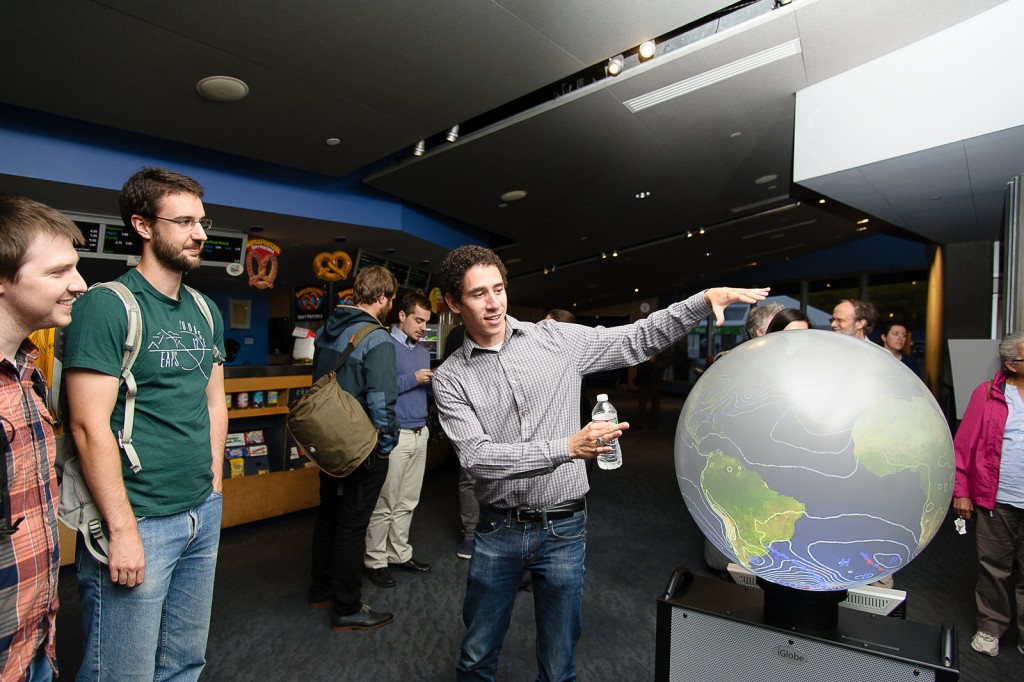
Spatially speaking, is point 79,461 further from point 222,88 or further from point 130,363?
point 222,88

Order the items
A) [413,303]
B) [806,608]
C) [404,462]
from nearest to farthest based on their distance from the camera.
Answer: [806,608], [404,462], [413,303]

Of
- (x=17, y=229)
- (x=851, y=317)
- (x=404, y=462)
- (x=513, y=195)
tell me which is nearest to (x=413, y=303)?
(x=404, y=462)

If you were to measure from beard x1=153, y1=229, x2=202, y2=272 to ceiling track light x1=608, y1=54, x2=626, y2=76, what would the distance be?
3052mm

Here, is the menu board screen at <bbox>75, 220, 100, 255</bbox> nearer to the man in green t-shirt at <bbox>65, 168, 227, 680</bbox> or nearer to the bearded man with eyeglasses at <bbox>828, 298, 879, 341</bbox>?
the man in green t-shirt at <bbox>65, 168, 227, 680</bbox>

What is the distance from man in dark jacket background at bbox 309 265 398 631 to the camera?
260cm

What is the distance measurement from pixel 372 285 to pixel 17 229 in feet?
5.81

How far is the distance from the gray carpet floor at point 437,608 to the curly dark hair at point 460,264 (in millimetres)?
1756

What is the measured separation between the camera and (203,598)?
1506 millimetres

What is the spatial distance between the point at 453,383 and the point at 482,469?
0.31 m

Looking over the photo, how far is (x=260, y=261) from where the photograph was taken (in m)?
5.75

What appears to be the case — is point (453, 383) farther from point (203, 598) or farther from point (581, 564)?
point (203, 598)

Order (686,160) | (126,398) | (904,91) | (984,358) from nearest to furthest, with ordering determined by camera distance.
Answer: (126,398), (904,91), (984,358), (686,160)

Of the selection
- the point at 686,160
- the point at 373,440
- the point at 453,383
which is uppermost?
the point at 686,160

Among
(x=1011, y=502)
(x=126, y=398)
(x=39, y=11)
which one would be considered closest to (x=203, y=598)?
(x=126, y=398)
